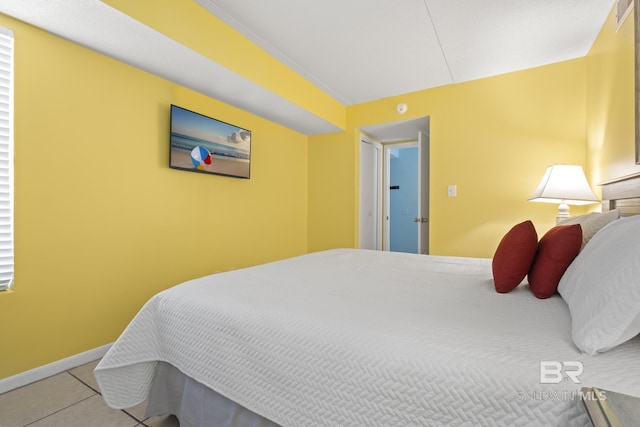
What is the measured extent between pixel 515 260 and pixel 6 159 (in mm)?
2691

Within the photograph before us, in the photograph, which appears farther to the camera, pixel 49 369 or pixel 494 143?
pixel 494 143

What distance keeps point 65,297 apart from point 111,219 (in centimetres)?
56

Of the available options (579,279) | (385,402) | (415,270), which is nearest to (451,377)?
(385,402)

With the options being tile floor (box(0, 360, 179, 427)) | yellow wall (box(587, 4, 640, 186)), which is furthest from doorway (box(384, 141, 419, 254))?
tile floor (box(0, 360, 179, 427))

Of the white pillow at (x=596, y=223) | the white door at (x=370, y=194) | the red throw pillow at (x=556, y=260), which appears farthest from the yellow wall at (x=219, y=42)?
the white pillow at (x=596, y=223)

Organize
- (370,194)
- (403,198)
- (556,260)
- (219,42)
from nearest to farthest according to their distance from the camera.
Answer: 1. (556,260)
2. (219,42)
3. (370,194)
4. (403,198)

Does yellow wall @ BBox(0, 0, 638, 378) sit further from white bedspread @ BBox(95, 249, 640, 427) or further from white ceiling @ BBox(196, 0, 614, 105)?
white bedspread @ BBox(95, 249, 640, 427)

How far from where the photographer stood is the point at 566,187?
2176 millimetres

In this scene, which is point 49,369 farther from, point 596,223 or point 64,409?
point 596,223

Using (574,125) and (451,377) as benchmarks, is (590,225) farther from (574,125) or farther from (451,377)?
(574,125)

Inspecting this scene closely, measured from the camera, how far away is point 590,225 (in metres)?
1.33

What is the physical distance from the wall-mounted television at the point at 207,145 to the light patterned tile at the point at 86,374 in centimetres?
152

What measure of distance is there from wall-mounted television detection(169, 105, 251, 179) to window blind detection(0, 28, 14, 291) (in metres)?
0.91

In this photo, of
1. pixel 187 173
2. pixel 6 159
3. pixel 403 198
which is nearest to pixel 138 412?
pixel 6 159
